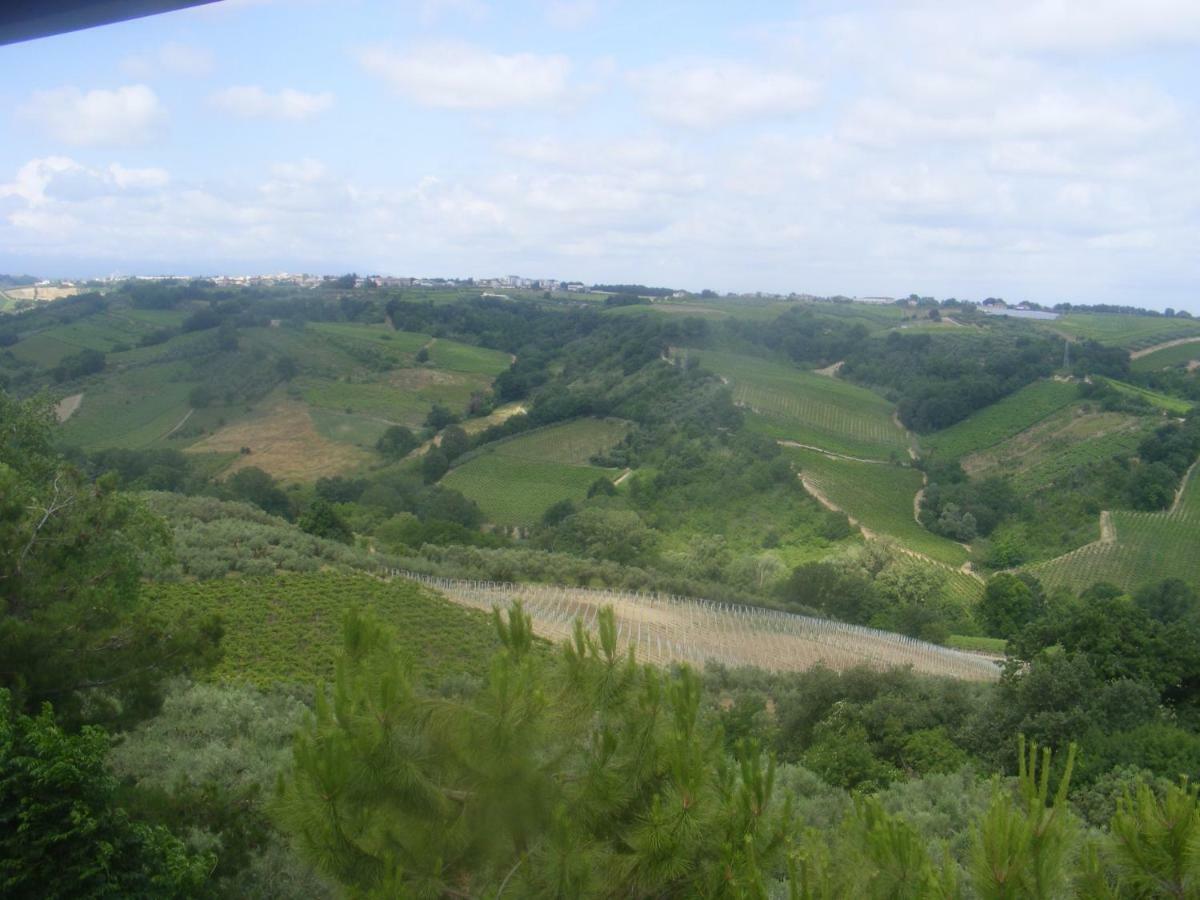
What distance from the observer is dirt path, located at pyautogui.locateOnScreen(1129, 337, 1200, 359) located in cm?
4141

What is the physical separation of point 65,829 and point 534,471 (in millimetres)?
30171

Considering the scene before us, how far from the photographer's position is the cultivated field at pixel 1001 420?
33344 mm

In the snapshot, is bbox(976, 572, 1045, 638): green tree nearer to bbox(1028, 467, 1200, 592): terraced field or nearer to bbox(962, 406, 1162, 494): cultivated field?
bbox(1028, 467, 1200, 592): terraced field

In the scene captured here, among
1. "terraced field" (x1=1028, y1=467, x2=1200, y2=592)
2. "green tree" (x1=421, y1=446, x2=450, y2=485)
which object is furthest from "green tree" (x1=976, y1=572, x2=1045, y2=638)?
"green tree" (x1=421, y1=446, x2=450, y2=485)

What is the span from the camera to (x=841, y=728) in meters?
10.1

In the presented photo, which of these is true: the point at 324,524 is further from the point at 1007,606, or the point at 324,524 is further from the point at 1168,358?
the point at 1168,358

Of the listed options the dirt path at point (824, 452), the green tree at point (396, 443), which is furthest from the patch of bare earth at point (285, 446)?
the dirt path at point (824, 452)

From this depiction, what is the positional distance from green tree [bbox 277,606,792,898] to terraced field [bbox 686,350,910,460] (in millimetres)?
30088

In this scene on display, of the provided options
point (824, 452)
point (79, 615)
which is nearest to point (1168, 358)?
point (824, 452)

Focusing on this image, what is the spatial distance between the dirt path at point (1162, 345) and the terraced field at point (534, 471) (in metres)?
25.8

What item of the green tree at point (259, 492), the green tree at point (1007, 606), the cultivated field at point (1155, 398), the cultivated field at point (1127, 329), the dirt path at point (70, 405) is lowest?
the green tree at point (1007, 606)

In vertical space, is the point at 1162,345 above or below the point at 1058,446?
above

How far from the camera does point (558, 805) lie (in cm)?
331

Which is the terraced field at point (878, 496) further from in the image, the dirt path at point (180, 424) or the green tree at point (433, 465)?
the dirt path at point (180, 424)
